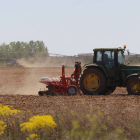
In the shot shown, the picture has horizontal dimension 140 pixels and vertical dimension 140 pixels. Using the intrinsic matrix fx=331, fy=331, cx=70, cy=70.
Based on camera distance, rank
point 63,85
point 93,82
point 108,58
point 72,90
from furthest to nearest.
Result: 1. point 63,85
2. point 72,90
3. point 93,82
4. point 108,58

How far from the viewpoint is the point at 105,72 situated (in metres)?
13.9

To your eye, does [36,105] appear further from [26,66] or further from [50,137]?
[26,66]

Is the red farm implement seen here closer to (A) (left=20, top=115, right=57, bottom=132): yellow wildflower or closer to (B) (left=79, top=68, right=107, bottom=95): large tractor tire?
(B) (left=79, top=68, right=107, bottom=95): large tractor tire

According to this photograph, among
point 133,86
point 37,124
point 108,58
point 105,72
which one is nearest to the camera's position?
point 37,124

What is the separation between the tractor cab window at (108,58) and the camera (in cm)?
1393

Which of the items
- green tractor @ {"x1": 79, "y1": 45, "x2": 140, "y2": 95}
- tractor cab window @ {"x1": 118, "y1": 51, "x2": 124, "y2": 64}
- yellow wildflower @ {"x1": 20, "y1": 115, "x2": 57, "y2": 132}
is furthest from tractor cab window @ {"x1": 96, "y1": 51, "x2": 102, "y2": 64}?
yellow wildflower @ {"x1": 20, "y1": 115, "x2": 57, "y2": 132}

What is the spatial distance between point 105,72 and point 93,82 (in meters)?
0.69

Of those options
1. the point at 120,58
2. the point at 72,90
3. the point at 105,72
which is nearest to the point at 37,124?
the point at 105,72

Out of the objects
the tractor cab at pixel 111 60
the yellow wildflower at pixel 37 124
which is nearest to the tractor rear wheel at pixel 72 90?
the tractor cab at pixel 111 60

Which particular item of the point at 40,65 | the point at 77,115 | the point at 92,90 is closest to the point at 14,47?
the point at 40,65

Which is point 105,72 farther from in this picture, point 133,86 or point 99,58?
point 133,86

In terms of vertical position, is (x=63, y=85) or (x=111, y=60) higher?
(x=111, y=60)

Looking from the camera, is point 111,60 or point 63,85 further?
point 63,85

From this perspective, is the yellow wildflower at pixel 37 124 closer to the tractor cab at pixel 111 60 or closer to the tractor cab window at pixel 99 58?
the tractor cab at pixel 111 60
